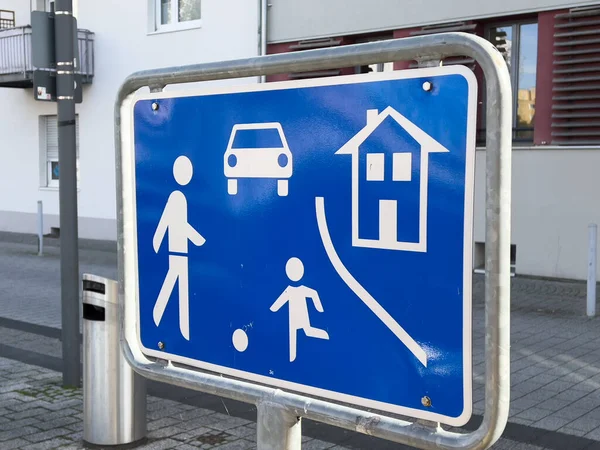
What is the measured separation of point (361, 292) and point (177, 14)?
52.8 feet

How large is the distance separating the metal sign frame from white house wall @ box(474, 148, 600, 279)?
9134 millimetres

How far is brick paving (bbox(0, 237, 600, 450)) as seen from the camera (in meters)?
4.76

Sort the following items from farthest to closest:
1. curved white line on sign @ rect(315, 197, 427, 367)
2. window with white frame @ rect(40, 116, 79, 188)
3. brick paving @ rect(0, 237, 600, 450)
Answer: window with white frame @ rect(40, 116, 79, 188)
brick paving @ rect(0, 237, 600, 450)
curved white line on sign @ rect(315, 197, 427, 367)

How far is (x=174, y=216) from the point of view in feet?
6.88

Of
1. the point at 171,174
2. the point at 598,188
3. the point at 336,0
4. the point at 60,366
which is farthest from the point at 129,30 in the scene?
the point at 171,174

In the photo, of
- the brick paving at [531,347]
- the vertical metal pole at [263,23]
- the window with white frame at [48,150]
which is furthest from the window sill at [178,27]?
the brick paving at [531,347]

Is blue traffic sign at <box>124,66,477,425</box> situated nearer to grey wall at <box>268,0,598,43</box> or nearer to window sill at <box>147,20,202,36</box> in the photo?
grey wall at <box>268,0,598,43</box>

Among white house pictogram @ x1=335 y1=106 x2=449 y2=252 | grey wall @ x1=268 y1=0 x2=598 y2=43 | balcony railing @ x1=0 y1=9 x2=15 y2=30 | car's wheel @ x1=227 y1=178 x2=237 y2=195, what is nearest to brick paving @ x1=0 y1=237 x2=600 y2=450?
white house pictogram @ x1=335 y1=106 x2=449 y2=252

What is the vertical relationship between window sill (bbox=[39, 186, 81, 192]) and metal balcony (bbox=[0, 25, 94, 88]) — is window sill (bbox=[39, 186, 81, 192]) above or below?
below

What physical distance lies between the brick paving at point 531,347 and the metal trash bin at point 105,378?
263mm

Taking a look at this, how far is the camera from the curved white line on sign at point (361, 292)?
64.3 inches

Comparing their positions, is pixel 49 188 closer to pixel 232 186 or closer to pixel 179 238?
pixel 179 238

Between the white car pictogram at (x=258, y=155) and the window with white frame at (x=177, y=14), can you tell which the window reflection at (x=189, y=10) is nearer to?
the window with white frame at (x=177, y=14)

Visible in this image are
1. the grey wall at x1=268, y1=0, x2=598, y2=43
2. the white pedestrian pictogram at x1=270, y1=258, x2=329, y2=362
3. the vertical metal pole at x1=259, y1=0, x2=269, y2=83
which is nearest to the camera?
the white pedestrian pictogram at x1=270, y1=258, x2=329, y2=362
